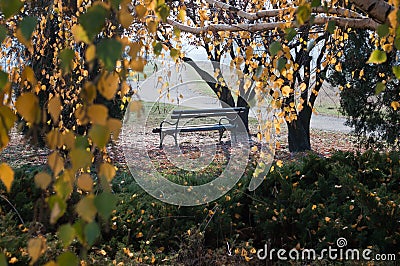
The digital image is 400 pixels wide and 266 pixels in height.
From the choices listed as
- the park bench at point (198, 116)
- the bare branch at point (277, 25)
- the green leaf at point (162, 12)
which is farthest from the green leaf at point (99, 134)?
the park bench at point (198, 116)

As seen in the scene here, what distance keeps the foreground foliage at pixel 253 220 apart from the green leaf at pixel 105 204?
136cm

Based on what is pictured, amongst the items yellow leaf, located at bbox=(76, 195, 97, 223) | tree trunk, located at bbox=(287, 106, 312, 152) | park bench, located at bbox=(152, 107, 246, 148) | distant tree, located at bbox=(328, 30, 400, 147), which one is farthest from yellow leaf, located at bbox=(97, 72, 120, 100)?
tree trunk, located at bbox=(287, 106, 312, 152)

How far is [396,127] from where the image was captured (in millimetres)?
4668

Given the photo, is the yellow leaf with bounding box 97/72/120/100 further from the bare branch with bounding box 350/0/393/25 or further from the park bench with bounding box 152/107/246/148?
the park bench with bounding box 152/107/246/148

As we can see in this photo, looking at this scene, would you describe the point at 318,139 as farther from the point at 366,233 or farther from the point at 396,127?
the point at 366,233

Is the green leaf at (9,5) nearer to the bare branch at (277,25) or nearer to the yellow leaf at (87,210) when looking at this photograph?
the yellow leaf at (87,210)

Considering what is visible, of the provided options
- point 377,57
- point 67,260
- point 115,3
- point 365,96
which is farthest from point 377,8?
point 365,96

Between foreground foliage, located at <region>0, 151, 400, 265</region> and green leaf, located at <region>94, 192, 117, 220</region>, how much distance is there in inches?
53.4

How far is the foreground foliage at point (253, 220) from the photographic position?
7.00 feet

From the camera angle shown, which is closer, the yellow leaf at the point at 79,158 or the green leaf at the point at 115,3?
the yellow leaf at the point at 79,158

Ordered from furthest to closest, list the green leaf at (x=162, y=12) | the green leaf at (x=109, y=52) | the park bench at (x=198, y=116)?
the park bench at (x=198, y=116), the green leaf at (x=162, y=12), the green leaf at (x=109, y=52)

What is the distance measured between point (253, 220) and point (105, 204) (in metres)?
2.12

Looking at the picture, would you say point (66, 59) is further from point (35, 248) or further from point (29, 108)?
point (35, 248)

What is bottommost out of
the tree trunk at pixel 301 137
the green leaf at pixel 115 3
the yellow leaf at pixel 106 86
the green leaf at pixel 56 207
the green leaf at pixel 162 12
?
the tree trunk at pixel 301 137
